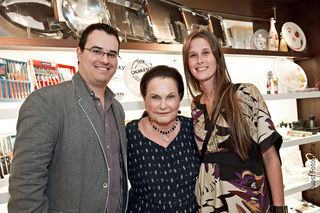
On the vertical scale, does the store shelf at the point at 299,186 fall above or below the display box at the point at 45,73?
below

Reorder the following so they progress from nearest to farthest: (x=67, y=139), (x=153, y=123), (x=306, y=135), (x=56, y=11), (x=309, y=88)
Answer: (x=67, y=139) → (x=153, y=123) → (x=56, y=11) → (x=306, y=135) → (x=309, y=88)

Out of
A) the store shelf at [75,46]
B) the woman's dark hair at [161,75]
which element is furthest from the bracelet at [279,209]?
the store shelf at [75,46]

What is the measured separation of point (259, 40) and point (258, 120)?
5.78ft

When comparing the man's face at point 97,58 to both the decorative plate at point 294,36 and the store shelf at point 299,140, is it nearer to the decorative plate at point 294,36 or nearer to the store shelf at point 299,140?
the store shelf at point 299,140

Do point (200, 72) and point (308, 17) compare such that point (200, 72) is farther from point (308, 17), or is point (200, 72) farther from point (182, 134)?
point (308, 17)

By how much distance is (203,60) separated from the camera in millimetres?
1499

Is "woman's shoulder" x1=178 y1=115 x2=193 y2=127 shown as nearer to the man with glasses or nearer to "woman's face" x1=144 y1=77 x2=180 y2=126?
"woman's face" x1=144 y1=77 x2=180 y2=126

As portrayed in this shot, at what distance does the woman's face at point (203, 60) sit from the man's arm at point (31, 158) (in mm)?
931

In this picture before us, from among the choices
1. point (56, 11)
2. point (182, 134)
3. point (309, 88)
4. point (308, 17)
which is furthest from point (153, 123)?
point (308, 17)

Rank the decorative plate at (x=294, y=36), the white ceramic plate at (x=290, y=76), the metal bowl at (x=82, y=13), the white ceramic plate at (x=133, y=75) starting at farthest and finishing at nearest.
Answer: the decorative plate at (x=294, y=36), the white ceramic plate at (x=290, y=76), the white ceramic plate at (x=133, y=75), the metal bowl at (x=82, y=13)

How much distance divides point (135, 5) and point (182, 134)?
1.35 meters

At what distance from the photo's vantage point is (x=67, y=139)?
1.15 metres

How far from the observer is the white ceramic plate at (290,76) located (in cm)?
275

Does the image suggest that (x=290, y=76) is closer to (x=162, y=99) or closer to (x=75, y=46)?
(x=162, y=99)
